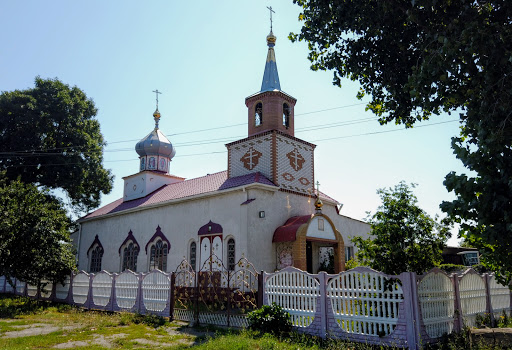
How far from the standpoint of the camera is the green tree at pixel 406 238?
373 inches

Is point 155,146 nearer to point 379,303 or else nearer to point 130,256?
point 130,256

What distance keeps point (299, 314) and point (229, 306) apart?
6.80 ft

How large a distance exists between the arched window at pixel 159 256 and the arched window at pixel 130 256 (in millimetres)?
1552

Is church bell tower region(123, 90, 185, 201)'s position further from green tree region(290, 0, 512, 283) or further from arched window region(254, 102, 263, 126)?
green tree region(290, 0, 512, 283)

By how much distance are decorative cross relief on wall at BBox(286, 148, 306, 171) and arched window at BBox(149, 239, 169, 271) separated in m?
7.13

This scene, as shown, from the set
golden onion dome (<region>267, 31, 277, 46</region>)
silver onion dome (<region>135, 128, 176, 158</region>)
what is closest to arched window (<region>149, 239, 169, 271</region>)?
silver onion dome (<region>135, 128, 176, 158</region>)

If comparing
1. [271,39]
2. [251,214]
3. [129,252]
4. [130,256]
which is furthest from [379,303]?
[129,252]

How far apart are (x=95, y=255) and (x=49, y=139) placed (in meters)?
7.82

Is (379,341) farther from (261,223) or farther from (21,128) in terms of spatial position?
(21,128)

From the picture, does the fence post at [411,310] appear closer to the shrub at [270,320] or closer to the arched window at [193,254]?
the shrub at [270,320]

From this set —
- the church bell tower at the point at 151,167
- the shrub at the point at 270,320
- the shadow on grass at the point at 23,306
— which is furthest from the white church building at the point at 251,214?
the shrub at the point at 270,320

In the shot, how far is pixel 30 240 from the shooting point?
15.4 metres

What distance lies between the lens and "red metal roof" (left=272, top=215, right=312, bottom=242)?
15.8 metres

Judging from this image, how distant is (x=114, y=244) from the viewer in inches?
904
